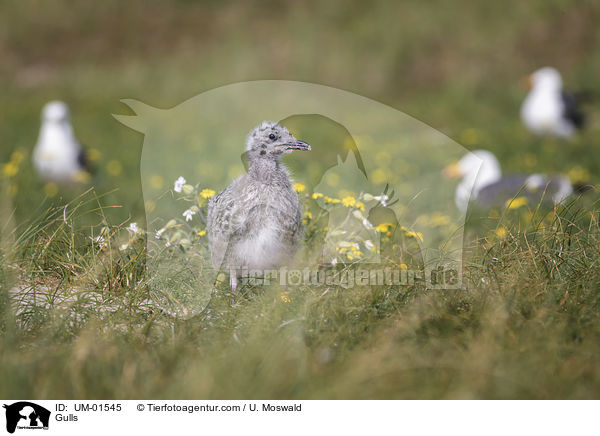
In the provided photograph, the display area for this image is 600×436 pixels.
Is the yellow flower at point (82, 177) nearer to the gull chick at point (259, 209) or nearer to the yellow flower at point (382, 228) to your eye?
the gull chick at point (259, 209)

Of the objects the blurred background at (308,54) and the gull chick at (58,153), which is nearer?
the gull chick at (58,153)

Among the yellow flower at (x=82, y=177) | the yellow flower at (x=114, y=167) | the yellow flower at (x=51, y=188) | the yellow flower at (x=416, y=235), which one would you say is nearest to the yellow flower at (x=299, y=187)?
the yellow flower at (x=416, y=235)

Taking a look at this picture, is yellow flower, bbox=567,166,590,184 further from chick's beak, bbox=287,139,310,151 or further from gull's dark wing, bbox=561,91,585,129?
chick's beak, bbox=287,139,310,151

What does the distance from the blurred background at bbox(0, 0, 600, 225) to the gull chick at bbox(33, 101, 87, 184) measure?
1.01 metres

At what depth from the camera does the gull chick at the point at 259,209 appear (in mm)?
2939

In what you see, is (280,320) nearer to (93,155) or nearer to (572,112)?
(93,155)

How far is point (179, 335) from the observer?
3.01 m

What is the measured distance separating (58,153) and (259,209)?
480cm

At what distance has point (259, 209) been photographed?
2.98 meters

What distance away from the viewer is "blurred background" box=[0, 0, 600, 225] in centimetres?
980

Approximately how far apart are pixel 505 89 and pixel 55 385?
972cm
